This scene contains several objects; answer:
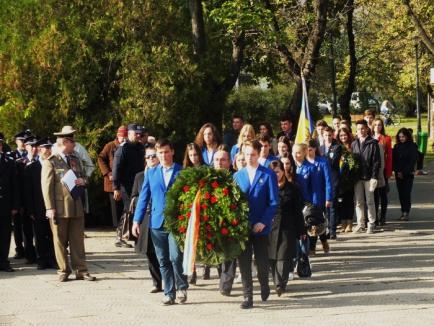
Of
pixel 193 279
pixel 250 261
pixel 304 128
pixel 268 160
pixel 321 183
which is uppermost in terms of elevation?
pixel 304 128

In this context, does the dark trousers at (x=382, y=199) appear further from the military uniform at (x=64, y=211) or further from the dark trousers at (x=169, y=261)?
the dark trousers at (x=169, y=261)

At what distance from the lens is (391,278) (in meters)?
11.7

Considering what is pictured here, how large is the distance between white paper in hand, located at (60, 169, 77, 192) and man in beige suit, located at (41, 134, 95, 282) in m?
0.04

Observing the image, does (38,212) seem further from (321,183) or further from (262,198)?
(262,198)

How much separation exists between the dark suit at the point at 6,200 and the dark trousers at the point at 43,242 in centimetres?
39

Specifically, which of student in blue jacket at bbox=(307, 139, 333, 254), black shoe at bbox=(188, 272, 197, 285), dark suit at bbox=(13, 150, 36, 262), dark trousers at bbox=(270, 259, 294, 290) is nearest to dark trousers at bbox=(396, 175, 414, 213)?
student in blue jacket at bbox=(307, 139, 333, 254)

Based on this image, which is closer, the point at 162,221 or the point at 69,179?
the point at 162,221

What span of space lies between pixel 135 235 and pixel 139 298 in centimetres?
71

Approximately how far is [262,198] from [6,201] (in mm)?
4456

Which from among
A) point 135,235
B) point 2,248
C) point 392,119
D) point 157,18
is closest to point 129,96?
point 157,18

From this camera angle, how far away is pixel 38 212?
13008 millimetres

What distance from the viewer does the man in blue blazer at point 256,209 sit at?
998cm

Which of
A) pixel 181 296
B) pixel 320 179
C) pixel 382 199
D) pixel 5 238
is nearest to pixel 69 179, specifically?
pixel 5 238

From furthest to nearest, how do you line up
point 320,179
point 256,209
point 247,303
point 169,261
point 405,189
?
point 405,189, point 320,179, point 169,261, point 256,209, point 247,303
